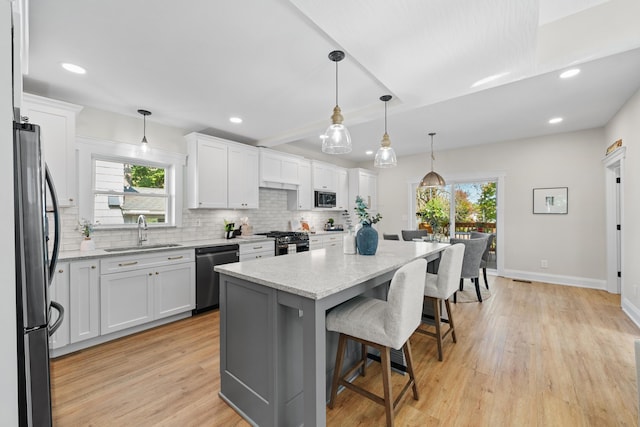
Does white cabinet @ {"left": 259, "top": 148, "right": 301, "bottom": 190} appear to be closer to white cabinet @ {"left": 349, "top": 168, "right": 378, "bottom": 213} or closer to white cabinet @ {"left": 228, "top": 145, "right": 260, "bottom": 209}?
white cabinet @ {"left": 228, "top": 145, "right": 260, "bottom": 209}

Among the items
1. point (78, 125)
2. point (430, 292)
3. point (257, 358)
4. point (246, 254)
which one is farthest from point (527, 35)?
point (78, 125)

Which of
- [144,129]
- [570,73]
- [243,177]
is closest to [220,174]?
[243,177]

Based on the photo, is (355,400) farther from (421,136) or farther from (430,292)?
(421,136)

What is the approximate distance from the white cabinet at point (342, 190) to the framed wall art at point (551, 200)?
3.56 metres

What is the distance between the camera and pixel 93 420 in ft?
5.68

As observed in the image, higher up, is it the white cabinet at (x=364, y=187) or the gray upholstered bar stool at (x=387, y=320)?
the white cabinet at (x=364, y=187)

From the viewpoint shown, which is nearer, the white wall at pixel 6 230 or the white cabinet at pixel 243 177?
the white wall at pixel 6 230

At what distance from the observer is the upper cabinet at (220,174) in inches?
151

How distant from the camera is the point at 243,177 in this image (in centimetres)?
434

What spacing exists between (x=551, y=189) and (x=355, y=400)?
507cm

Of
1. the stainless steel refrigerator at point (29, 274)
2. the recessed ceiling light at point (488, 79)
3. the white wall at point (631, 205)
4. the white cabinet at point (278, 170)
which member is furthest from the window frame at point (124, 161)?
the white wall at point (631, 205)

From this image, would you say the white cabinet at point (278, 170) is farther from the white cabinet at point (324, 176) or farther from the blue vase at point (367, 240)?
the blue vase at point (367, 240)

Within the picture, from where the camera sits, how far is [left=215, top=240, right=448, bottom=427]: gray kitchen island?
53.9 inches

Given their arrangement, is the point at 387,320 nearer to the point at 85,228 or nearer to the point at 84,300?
the point at 84,300
